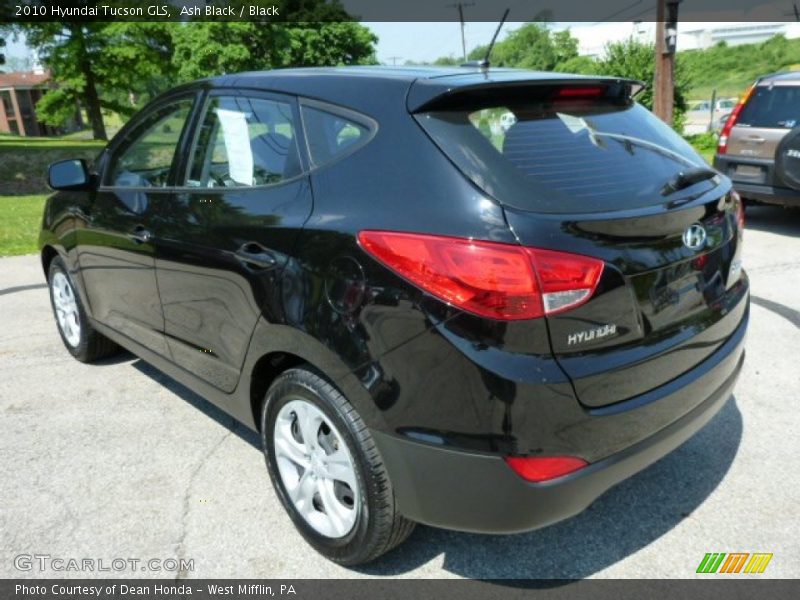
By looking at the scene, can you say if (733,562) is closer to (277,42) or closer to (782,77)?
(782,77)

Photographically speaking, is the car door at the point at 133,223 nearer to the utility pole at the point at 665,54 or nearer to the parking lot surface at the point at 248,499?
the parking lot surface at the point at 248,499

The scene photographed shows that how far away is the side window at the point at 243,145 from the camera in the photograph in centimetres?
254

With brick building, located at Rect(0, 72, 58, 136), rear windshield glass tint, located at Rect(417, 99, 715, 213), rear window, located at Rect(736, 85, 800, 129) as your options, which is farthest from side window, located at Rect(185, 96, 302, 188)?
brick building, located at Rect(0, 72, 58, 136)

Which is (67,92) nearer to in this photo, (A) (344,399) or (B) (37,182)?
(B) (37,182)

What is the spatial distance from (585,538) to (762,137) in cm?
639

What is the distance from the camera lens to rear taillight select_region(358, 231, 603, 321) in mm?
1893

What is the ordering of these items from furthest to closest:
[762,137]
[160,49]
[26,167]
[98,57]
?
[160,49], [98,57], [26,167], [762,137]

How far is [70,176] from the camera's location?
372 centimetres

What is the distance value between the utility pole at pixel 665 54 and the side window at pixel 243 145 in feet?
37.7

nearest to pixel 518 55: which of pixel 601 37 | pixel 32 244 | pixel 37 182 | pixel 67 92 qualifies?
pixel 601 37

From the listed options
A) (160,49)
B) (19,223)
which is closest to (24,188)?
(19,223)

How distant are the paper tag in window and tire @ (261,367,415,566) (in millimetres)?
839

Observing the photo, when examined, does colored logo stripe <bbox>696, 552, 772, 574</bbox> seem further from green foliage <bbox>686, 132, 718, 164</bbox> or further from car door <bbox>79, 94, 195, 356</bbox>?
green foliage <bbox>686, 132, 718, 164</bbox>

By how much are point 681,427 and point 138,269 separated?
8.18ft
